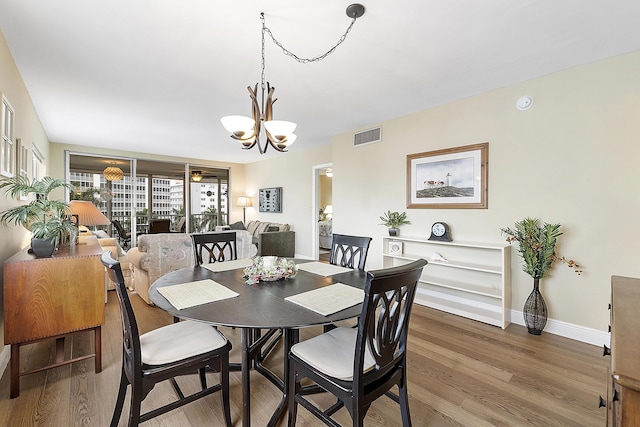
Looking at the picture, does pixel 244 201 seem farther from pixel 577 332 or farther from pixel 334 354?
pixel 577 332

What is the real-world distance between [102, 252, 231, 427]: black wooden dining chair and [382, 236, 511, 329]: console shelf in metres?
2.69

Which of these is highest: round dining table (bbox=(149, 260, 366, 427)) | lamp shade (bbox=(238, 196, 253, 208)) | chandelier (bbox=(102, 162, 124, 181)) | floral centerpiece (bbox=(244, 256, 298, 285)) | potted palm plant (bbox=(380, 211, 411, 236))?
chandelier (bbox=(102, 162, 124, 181))

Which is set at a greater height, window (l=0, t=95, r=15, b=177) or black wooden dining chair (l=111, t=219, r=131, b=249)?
window (l=0, t=95, r=15, b=177)

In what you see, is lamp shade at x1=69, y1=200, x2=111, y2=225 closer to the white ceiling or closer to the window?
the window

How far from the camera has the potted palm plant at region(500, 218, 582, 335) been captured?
275 cm

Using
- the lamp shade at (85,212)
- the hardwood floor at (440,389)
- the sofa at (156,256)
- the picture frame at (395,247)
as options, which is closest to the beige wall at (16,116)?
the lamp shade at (85,212)

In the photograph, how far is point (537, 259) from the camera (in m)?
2.79

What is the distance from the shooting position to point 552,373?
7.13 ft

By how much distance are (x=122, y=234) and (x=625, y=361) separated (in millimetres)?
7815

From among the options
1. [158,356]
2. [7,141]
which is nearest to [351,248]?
[158,356]

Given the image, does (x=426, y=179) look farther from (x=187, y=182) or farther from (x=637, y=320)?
(x=187, y=182)

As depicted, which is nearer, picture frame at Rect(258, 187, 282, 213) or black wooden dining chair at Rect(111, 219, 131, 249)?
black wooden dining chair at Rect(111, 219, 131, 249)

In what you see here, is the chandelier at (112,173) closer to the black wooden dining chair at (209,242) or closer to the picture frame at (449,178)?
the black wooden dining chair at (209,242)

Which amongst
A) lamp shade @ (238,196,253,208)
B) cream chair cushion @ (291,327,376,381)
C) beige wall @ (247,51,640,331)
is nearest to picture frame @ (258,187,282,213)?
lamp shade @ (238,196,253,208)
